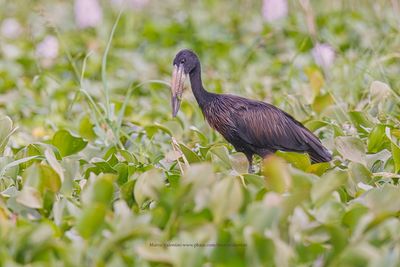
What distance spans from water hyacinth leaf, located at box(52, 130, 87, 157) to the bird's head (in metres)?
0.50

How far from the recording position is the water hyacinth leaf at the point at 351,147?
13.0 ft

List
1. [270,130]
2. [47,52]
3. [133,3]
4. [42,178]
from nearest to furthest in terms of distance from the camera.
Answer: [42,178] < [270,130] < [47,52] < [133,3]

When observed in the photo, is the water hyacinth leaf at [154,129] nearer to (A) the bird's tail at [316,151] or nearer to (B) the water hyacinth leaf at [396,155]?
(A) the bird's tail at [316,151]

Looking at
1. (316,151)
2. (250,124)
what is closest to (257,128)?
(250,124)

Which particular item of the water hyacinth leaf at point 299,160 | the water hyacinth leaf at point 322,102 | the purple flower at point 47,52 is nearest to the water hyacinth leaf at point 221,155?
the water hyacinth leaf at point 299,160

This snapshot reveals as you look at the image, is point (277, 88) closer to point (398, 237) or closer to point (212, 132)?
point (212, 132)

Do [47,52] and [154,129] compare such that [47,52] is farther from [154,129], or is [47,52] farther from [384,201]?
[384,201]

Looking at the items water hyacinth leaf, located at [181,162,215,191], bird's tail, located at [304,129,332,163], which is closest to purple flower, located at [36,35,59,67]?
bird's tail, located at [304,129,332,163]

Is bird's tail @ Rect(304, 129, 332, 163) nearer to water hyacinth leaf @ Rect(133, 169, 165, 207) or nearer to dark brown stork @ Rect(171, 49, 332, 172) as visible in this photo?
dark brown stork @ Rect(171, 49, 332, 172)

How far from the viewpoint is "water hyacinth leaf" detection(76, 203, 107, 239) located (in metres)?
2.88

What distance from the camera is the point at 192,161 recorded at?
4016 millimetres

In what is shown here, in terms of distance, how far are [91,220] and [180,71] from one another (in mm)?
1678

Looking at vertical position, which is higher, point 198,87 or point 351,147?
point 198,87

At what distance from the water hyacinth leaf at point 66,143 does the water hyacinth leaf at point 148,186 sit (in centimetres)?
106
